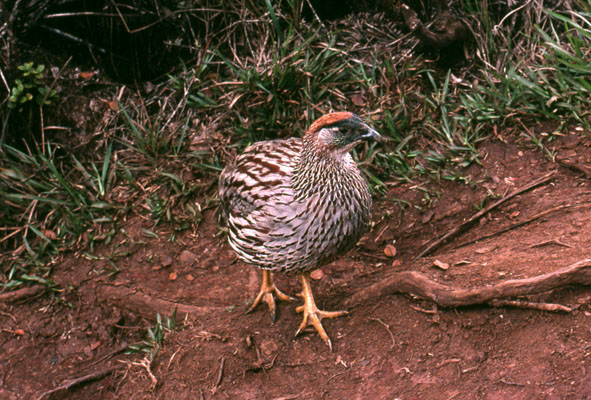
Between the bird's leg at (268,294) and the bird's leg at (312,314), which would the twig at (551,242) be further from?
the bird's leg at (268,294)

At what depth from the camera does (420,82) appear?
203 inches

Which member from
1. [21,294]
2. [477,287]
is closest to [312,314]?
[477,287]

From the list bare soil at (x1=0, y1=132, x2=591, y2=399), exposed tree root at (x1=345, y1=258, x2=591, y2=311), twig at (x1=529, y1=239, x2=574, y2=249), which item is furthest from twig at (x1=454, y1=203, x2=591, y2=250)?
exposed tree root at (x1=345, y1=258, x2=591, y2=311)

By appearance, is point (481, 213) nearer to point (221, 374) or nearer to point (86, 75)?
point (221, 374)

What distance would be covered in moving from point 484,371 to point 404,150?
6.92 ft

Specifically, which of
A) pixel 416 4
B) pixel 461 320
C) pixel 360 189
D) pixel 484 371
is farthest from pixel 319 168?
pixel 416 4

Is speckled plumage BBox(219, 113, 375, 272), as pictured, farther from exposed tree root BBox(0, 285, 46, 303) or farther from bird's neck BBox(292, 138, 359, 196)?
Answer: exposed tree root BBox(0, 285, 46, 303)

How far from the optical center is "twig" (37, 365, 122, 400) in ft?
13.9

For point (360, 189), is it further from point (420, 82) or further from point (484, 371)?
point (420, 82)

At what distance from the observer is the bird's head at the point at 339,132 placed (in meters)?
3.55

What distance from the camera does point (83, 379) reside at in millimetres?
4293

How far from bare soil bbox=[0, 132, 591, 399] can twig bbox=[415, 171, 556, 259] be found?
0.12ft

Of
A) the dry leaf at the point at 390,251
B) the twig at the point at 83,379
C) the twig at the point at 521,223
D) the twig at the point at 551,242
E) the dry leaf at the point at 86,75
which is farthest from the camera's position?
the dry leaf at the point at 86,75

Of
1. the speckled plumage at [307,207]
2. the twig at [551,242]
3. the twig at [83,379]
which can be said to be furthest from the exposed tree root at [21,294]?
the twig at [551,242]
